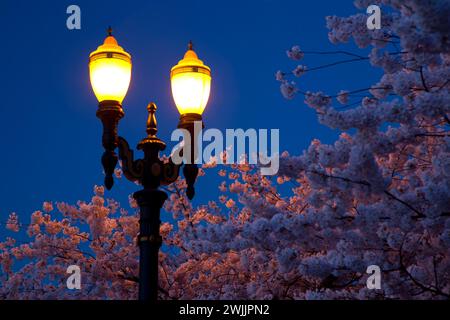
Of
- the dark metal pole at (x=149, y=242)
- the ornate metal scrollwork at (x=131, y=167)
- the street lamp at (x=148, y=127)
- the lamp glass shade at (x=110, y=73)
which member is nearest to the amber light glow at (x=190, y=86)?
the street lamp at (x=148, y=127)

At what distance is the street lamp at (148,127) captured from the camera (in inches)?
340

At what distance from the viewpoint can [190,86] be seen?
9.36 metres

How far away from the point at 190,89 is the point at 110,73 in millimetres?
942

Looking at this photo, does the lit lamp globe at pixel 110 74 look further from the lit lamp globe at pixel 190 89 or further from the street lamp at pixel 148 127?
the lit lamp globe at pixel 190 89

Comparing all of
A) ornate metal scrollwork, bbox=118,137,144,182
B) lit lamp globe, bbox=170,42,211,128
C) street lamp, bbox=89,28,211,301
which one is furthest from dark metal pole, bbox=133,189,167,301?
lit lamp globe, bbox=170,42,211,128

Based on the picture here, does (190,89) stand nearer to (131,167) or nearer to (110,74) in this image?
(110,74)

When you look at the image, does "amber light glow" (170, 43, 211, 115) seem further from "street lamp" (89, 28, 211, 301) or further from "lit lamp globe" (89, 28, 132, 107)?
"lit lamp globe" (89, 28, 132, 107)

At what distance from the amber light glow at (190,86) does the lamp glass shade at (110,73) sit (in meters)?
0.59

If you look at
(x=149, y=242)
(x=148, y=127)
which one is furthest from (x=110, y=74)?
(x=149, y=242)

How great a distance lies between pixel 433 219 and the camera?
8227 mm

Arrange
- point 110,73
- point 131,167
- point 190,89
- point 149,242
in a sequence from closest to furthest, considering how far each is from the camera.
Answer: point 149,242, point 131,167, point 110,73, point 190,89

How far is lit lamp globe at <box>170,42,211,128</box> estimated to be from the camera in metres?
9.27

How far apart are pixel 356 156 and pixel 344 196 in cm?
126
